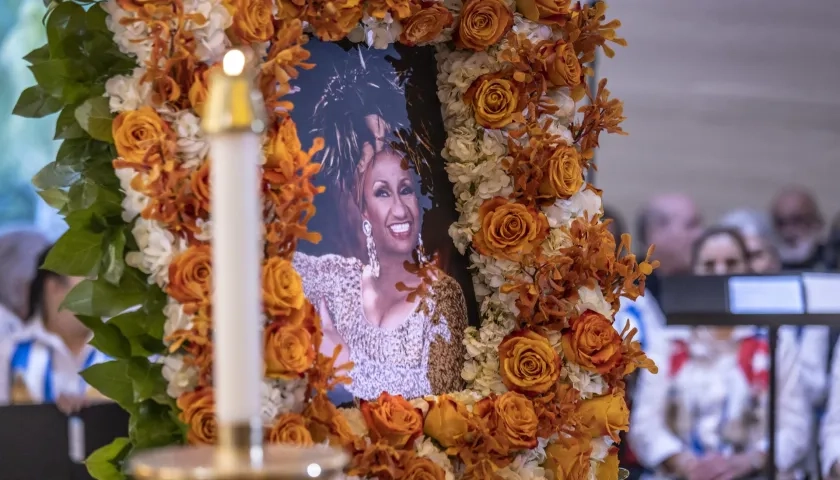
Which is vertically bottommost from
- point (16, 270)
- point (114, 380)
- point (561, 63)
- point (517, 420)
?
point (517, 420)

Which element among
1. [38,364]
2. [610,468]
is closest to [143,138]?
[610,468]

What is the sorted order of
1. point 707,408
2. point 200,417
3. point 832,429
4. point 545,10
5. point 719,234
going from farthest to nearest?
1. point 719,234
2. point 707,408
3. point 832,429
4. point 545,10
5. point 200,417

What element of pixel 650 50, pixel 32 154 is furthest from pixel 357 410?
pixel 650 50

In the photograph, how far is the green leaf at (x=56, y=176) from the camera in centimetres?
153

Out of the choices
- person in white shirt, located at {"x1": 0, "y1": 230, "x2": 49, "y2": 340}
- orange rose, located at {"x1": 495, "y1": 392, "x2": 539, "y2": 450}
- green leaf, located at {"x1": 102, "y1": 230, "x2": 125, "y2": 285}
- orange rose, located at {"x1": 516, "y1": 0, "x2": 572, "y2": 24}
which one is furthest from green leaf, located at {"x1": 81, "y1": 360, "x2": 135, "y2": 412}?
person in white shirt, located at {"x1": 0, "y1": 230, "x2": 49, "y2": 340}

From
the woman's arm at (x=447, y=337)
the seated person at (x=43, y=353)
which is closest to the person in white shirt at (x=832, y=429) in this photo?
the seated person at (x=43, y=353)

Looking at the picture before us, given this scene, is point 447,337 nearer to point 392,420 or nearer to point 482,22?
point 392,420

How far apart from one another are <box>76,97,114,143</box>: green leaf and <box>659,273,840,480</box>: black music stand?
8.49ft

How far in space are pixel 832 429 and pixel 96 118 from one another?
4085mm

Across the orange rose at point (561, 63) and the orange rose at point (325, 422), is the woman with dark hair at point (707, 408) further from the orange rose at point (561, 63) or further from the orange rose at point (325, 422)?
the orange rose at point (325, 422)

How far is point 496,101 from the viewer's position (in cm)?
174

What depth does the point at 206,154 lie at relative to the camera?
139 centimetres

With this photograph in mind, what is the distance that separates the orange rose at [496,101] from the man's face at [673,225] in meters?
4.10

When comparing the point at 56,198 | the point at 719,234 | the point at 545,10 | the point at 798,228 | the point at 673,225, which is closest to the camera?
the point at 56,198
